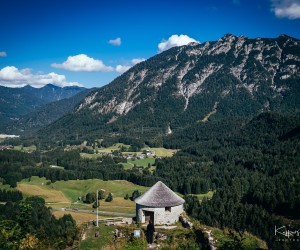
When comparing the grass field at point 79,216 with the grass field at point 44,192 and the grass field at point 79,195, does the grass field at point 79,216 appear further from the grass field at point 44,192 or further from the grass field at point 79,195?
the grass field at point 44,192

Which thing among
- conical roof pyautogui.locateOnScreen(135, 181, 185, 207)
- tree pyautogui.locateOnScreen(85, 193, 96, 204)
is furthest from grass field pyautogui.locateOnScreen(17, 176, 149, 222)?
conical roof pyautogui.locateOnScreen(135, 181, 185, 207)

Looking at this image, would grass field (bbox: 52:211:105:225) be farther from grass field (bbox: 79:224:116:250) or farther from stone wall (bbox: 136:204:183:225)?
grass field (bbox: 79:224:116:250)

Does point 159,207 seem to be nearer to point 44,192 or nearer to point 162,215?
point 162,215

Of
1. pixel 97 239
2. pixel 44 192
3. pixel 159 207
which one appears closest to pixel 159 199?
pixel 159 207

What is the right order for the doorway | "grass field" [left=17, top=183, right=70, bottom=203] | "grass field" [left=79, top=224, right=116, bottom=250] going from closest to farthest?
"grass field" [left=79, top=224, right=116, bottom=250] → the doorway → "grass field" [left=17, top=183, right=70, bottom=203]

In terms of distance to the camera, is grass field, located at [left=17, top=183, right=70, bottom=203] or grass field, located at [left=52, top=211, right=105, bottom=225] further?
grass field, located at [left=17, top=183, right=70, bottom=203]

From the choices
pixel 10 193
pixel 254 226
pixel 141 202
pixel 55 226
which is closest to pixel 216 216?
pixel 254 226

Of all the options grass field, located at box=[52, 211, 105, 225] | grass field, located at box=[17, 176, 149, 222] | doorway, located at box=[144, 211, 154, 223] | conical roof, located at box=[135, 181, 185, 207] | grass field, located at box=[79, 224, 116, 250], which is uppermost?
conical roof, located at box=[135, 181, 185, 207]

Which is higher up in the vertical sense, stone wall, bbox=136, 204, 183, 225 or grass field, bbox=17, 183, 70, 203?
stone wall, bbox=136, 204, 183, 225
